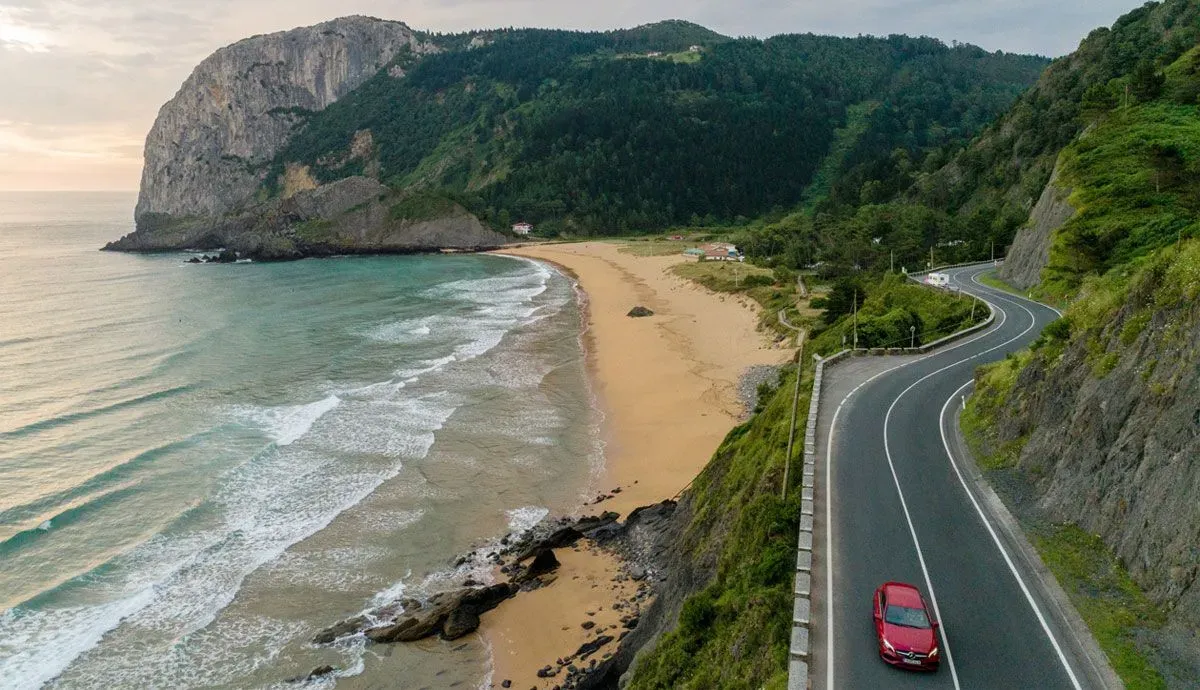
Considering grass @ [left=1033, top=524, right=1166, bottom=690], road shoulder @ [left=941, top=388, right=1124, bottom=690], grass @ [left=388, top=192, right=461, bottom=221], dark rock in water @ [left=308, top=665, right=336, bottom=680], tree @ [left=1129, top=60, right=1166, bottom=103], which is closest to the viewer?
grass @ [left=1033, top=524, right=1166, bottom=690]

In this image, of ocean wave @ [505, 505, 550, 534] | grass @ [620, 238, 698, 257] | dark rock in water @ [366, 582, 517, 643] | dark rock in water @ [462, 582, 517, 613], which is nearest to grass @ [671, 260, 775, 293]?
grass @ [620, 238, 698, 257]

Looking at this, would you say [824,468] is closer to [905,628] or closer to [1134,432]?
[1134,432]

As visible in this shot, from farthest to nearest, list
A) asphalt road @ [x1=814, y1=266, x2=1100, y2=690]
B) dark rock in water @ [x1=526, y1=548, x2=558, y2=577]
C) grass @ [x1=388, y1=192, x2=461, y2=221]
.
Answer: grass @ [x1=388, y1=192, x2=461, y2=221] < dark rock in water @ [x1=526, y1=548, x2=558, y2=577] < asphalt road @ [x1=814, y1=266, x2=1100, y2=690]

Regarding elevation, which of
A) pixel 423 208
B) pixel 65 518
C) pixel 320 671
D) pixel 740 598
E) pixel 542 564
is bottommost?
pixel 320 671

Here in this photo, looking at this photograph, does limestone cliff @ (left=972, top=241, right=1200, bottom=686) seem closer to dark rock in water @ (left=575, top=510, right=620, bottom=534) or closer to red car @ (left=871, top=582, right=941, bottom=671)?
red car @ (left=871, top=582, right=941, bottom=671)

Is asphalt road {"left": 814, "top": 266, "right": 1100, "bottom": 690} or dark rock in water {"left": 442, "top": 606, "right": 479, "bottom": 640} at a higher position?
asphalt road {"left": 814, "top": 266, "right": 1100, "bottom": 690}

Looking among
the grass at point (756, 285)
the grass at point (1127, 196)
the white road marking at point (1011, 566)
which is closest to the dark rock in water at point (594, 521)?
the white road marking at point (1011, 566)

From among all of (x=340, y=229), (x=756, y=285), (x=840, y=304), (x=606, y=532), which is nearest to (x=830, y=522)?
(x=606, y=532)
